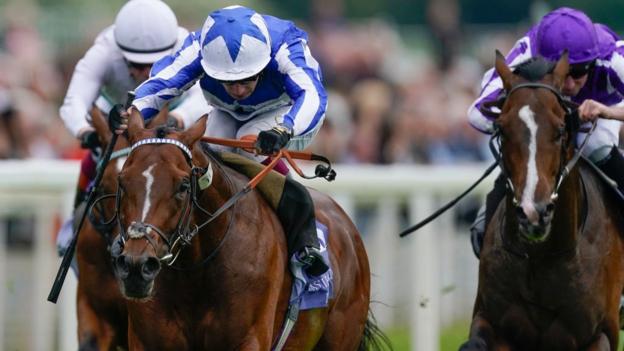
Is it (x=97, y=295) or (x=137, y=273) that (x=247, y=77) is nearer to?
(x=137, y=273)

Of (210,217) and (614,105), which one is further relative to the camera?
(614,105)

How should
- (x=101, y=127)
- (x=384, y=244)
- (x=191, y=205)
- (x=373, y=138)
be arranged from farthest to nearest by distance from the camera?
(x=373, y=138)
(x=384, y=244)
(x=101, y=127)
(x=191, y=205)

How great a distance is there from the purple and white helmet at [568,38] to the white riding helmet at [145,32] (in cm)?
226

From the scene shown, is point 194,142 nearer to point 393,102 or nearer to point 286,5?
point 393,102

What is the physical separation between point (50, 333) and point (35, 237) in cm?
58

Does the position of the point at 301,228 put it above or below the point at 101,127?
above

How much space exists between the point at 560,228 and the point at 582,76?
70 centimetres

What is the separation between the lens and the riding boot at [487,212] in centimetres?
824

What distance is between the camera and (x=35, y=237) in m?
10.4

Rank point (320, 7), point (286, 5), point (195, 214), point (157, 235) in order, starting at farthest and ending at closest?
point (286, 5) → point (320, 7) → point (195, 214) → point (157, 235)

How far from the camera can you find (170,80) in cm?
781

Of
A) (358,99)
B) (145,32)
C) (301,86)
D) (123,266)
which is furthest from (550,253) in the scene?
(358,99)

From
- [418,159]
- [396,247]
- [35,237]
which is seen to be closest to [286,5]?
[418,159]

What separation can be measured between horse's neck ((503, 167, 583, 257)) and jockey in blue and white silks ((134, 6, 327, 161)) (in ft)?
3.20
